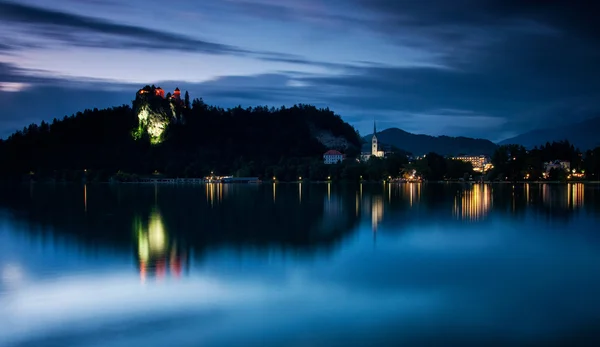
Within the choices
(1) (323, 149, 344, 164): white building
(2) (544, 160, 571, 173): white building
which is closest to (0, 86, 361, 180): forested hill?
(1) (323, 149, 344, 164): white building

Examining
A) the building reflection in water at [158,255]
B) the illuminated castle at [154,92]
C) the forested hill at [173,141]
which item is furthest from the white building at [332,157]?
the building reflection in water at [158,255]

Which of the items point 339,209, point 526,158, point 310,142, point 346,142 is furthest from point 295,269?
point 346,142

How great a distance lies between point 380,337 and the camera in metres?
9.41

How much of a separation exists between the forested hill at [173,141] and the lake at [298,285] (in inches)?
4172

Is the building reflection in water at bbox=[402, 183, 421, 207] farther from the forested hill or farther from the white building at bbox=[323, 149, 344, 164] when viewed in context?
the white building at bbox=[323, 149, 344, 164]

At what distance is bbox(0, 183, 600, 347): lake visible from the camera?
962 cm

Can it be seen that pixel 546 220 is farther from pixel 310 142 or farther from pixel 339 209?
pixel 310 142

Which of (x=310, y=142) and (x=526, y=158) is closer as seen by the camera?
(x=526, y=158)

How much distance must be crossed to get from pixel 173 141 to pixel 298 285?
154 m

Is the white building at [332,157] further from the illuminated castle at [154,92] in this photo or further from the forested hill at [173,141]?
the illuminated castle at [154,92]

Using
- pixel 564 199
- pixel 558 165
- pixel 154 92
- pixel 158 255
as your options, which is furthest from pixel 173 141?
pixel 158 255

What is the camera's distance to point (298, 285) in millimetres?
13289

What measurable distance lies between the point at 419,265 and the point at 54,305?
936 cm

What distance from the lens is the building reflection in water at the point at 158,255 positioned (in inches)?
587
